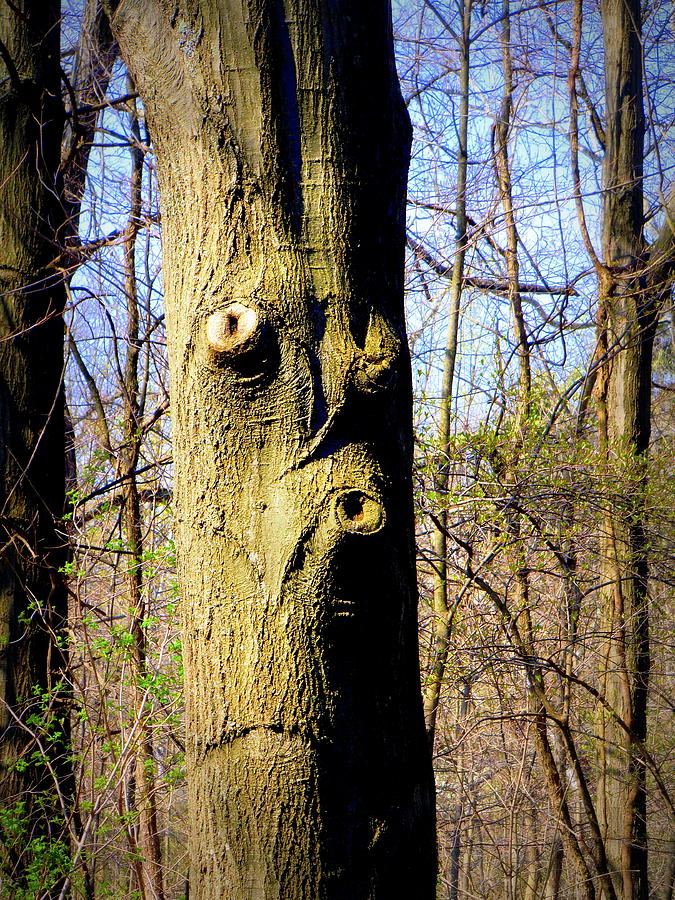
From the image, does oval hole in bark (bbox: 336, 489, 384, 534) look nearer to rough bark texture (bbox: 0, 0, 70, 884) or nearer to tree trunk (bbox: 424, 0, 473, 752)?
rough bark texture (bbox: 0, 0, 70, 884)

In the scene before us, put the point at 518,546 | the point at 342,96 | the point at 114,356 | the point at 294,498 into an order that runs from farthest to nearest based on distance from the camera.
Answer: the point at 114,356 < the point at 518,546 < the point at 342,96 < the point at 294,498

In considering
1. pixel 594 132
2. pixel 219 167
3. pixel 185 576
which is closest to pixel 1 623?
pixel 185 576

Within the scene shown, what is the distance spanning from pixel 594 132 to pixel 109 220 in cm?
507

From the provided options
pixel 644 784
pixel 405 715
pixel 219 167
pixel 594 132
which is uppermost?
pixel 594 132

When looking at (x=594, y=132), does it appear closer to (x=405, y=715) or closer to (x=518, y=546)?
(x=518, y=546)

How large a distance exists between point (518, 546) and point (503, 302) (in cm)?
280

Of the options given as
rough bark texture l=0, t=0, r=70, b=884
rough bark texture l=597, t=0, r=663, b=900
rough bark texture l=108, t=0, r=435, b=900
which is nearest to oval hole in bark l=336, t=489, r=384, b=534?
Result: rough bark texture l=108, t=0, r=435, b=900

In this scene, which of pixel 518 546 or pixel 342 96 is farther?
pixel 518 546

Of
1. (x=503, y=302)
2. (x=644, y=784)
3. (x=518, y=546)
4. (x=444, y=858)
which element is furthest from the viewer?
(x=444, y=858)

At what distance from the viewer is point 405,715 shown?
3.67 feet

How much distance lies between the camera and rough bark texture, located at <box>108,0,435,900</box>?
1.02 metres

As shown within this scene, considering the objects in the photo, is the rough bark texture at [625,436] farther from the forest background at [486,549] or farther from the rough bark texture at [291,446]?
the rough bark texture at [291,446]

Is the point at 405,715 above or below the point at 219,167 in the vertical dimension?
below

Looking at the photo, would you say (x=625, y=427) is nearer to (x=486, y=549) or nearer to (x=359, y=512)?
(x=486, y=549)
